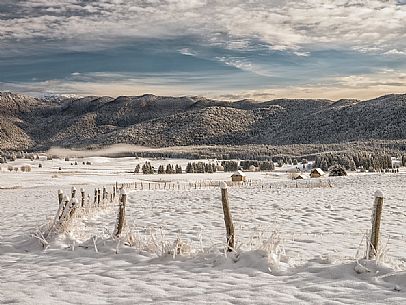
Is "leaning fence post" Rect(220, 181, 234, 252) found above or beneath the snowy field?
above

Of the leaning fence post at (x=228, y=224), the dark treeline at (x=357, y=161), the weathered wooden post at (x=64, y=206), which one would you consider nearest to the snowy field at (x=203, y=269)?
the leaning fence post at (x=228, y=224)

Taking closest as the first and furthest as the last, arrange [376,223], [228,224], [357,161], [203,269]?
[376,223], [203,269], [228,224], [357,161]

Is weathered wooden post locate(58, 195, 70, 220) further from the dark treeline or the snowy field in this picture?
the dark treeline

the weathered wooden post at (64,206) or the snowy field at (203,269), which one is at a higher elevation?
the weathered wooden post at (64,206)

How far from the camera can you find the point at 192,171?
78375 millimetres

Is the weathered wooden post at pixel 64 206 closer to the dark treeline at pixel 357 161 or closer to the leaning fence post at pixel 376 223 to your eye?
the leaning fence post at pixel 376 223

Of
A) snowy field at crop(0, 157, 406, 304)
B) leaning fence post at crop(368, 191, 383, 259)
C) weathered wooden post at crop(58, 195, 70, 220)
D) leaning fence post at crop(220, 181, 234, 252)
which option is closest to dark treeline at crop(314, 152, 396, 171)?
snowy field at crop(0, 157, 406, 304)

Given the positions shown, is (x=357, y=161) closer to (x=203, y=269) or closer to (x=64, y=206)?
(x=64, y=206)

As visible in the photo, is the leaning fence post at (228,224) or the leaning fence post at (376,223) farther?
the leaning fence post at (228,224)

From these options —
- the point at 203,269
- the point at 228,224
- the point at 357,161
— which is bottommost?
the point at 203,269

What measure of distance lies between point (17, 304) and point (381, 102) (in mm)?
176539

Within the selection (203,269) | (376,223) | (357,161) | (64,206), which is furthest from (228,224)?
(357,161)

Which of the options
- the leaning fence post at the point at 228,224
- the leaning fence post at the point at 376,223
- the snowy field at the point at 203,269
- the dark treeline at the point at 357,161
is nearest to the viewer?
the snowy field at the point at 203,269

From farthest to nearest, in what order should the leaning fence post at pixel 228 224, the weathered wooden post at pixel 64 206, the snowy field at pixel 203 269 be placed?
1. the weathered wooden post at pixel 64 206
2. the leaning fence post at pixel 228 224
3. the snowy field at pixel 203 269
